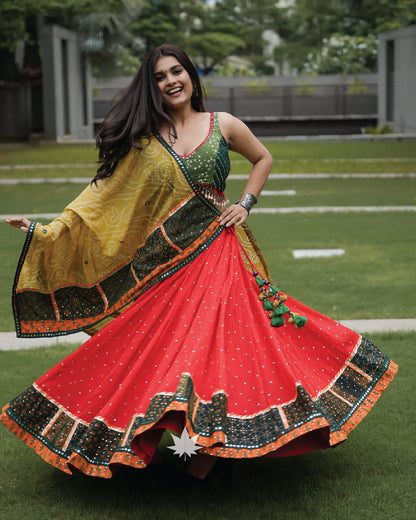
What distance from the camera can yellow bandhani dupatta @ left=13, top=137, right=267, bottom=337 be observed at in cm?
359

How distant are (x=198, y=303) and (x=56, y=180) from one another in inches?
533

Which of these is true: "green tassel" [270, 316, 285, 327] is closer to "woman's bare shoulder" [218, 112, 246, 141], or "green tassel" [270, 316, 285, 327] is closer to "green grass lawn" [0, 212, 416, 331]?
"woman's bare shoulder" [218, 112, 246, 141]

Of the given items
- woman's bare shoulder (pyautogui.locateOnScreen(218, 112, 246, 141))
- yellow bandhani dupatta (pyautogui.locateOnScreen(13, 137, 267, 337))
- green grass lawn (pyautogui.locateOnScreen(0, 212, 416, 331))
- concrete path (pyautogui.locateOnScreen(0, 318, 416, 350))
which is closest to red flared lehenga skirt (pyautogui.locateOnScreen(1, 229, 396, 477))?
yellow bandhani dupatta (pyautogui.locateOnScreen(13, 137, 267, 337))

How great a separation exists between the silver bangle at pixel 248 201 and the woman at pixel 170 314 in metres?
0.01

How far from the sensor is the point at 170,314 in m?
3.46

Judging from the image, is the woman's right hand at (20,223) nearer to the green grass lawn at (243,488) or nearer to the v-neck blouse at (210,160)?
the v-neck blouse at (210,160)

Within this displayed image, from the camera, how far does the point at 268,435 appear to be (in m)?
3.15

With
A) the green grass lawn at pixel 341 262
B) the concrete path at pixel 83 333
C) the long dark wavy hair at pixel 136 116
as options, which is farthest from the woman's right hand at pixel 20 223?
the green grass lawn at pixel 341 262

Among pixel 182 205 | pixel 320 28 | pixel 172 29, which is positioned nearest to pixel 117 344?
pixel 182 205

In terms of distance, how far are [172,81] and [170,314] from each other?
3.22ft

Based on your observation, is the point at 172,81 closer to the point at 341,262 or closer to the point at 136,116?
the point at 136,116

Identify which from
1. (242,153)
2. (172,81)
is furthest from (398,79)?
(172,81)

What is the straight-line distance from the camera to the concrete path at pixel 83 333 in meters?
5.96

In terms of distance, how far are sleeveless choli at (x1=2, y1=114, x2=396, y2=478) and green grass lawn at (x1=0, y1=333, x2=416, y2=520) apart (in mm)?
256
